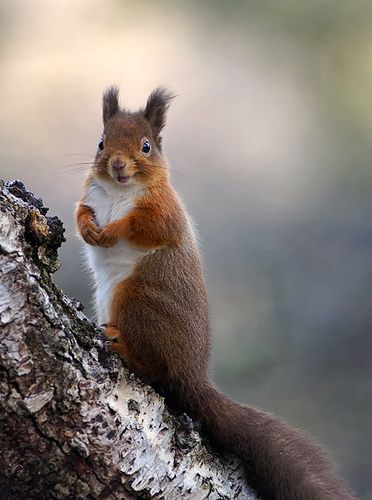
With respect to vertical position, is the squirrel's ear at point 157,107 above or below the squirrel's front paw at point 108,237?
above

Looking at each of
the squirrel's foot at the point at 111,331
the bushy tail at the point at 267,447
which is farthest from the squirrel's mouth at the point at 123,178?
the bushy tail at the point at 267,447

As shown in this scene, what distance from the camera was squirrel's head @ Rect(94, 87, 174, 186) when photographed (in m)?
2.28

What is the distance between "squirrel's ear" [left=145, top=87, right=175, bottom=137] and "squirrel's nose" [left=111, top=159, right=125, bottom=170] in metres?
0.23

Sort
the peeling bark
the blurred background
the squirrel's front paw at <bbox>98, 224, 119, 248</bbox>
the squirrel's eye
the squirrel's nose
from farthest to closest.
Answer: the blurred background
the squirrel's eye
the squirrel's nose
the squirrel's front paw at <bbox>98, 224, 119, 248</bbox>
the peeling bark

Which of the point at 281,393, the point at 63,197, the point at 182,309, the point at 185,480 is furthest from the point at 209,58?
the point at 185,480

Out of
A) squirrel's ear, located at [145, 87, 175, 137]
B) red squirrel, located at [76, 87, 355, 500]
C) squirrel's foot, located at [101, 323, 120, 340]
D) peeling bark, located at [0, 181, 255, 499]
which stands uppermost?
squirrel's ear, located at [145, 87, 175, 137]

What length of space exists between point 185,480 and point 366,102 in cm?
Result: 392

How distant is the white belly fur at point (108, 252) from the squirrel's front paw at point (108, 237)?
19 millimetres

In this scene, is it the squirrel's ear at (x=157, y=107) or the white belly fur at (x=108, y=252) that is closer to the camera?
the white belly fur at (x=108, y=252)

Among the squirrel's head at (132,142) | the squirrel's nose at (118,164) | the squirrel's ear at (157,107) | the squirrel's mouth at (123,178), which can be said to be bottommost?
the squirrel's mouth at (123,178)

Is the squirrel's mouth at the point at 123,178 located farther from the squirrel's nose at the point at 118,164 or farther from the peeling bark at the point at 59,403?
the peeling bark at the point at 59,403

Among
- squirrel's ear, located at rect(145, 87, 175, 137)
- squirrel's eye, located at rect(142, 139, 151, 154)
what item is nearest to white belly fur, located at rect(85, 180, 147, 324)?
squirrel's eye, located at rect(142, 139, 151, 154)

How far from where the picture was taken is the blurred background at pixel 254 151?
4500mm

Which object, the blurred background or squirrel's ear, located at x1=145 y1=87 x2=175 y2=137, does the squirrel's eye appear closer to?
squirrel's ear, located at x1=145 y1=87 x2=175 y2=137
